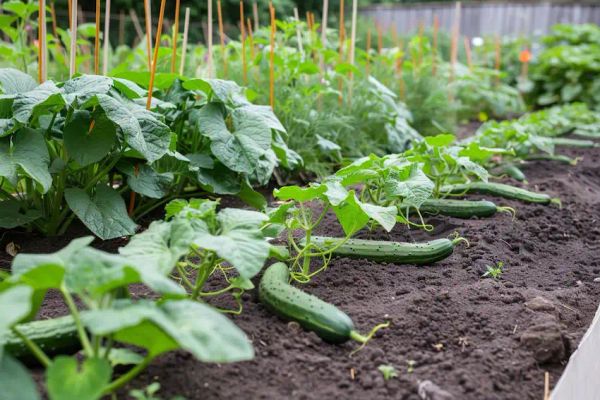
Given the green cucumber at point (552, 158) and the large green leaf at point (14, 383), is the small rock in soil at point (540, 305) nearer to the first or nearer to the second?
the large green leaf at point (14, 383)

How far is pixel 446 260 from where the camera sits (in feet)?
10.1

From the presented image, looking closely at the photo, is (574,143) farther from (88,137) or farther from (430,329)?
(88,137)

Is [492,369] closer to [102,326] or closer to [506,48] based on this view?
[102,326]

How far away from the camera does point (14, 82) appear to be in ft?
9.48

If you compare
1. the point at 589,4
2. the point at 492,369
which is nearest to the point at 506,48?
the point at 589,4

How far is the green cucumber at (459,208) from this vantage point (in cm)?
366

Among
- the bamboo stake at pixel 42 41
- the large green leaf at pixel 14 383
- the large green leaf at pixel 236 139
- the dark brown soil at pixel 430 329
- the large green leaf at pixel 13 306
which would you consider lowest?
the dark brown soil at pixel 430 329

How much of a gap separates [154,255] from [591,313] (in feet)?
6.03

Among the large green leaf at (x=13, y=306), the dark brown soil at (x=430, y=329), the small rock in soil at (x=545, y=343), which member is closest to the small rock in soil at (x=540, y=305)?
the dark brown soil at (x=430, y=329)

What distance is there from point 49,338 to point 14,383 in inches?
16.5

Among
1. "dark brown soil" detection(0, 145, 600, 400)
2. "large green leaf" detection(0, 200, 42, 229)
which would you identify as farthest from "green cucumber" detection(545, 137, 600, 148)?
"large green leaf" detection(0, 200, 42, 229)

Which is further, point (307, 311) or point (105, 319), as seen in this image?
point (307, 311)

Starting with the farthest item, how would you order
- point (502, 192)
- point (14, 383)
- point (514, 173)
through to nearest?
point (514, 173) → point (502, 192) → point (14, 383)

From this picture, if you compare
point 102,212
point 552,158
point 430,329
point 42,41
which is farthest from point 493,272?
point 552,158
